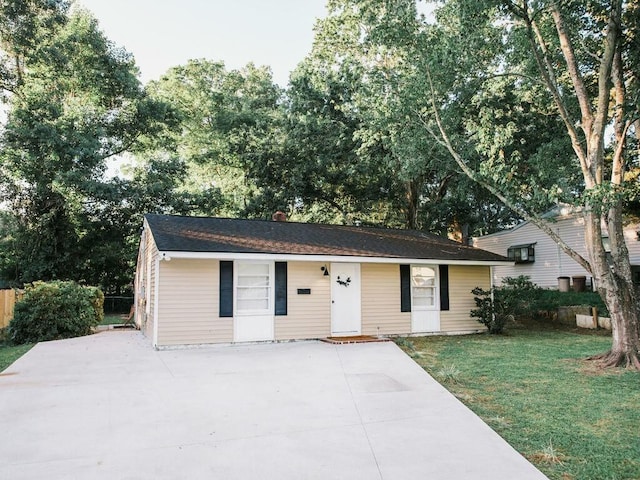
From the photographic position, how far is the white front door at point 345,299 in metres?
11.5

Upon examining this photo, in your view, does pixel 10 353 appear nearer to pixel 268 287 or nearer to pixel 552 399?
pixel 268 287

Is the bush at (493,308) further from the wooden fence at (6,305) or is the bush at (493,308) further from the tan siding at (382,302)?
the wooden fence at (6,305)

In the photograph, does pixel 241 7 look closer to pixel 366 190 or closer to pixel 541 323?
pixel 366 190

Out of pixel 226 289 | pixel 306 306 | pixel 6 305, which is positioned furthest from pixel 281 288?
pixel 6 305

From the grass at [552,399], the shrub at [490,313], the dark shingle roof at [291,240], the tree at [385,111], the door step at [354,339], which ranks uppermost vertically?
the tree at [385,111]

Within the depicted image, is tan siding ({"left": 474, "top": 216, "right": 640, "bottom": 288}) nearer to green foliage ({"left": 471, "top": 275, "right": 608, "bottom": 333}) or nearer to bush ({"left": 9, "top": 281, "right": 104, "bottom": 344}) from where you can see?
green foliage ({"left": 471, "top": 275, "right": 608, "bottom": 333})

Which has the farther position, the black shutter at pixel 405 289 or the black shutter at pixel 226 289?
the black shutter at pixel 405 289

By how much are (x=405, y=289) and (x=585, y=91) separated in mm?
6197

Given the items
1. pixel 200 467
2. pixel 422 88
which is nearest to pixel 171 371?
pixel 200 467

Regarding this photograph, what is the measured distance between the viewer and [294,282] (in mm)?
11055

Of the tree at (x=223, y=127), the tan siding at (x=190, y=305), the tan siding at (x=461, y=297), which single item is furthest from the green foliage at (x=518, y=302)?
the tree at (x=223, y=127)

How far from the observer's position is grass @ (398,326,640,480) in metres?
3.87

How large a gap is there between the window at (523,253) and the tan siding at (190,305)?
15391 mm

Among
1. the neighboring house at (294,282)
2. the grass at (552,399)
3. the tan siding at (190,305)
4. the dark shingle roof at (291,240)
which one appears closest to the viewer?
the grass at (552,399)
